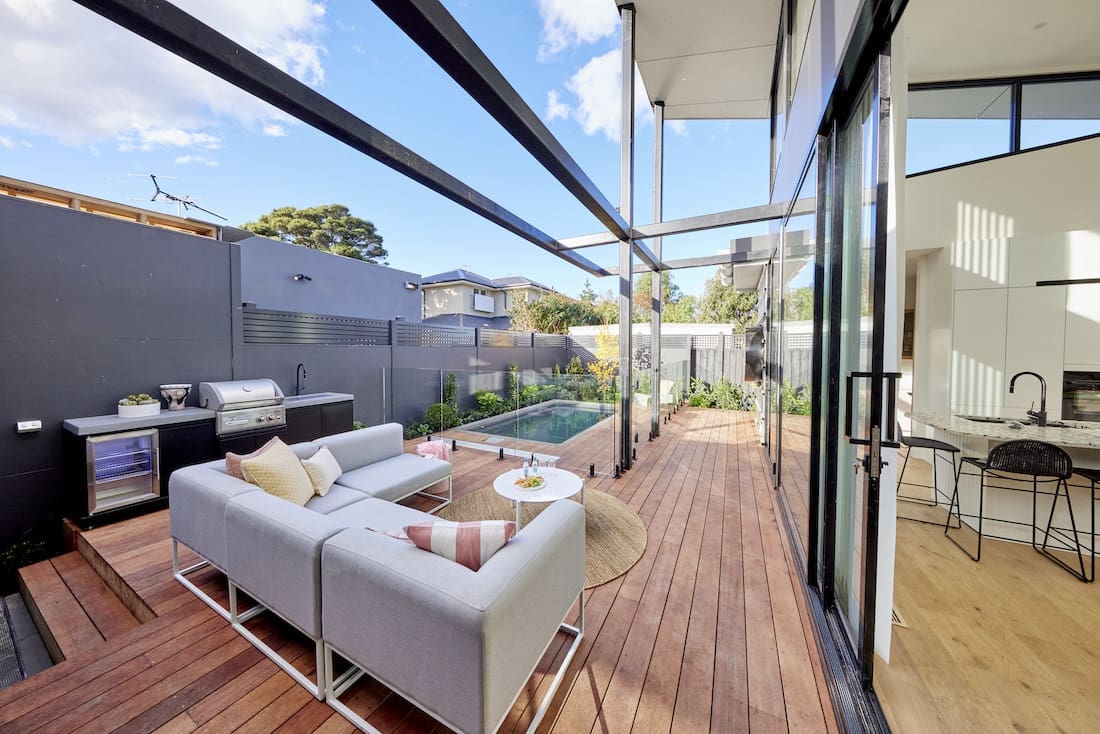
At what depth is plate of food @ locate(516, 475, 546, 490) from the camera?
2.86 meters

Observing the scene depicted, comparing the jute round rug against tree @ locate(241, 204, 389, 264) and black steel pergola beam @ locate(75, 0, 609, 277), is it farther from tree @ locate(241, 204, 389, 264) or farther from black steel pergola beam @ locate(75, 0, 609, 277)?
tree @ locate(241, 204, 389, 264)

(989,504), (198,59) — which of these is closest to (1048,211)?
(989,504)

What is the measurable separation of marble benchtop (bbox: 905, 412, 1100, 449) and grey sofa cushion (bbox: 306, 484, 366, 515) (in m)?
4.44

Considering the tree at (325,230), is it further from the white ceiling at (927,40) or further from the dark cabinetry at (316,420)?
the white ceiling at (927,40)

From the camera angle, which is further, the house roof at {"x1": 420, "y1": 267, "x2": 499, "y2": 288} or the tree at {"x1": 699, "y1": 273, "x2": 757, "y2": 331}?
the tree at {"x1": 699, "y1": 273, "x2": 757, "y2": 331}

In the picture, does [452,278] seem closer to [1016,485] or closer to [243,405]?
[243,405]

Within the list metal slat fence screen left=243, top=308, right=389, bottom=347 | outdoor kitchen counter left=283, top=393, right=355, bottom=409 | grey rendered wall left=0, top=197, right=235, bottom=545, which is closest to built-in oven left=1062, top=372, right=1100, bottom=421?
outdoor kitchen counter left=283, top=393, right=355, bottom=409

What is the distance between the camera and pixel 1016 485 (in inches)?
112

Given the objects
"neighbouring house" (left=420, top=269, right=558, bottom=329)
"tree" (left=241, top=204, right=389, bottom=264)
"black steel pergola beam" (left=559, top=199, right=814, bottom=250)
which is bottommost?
"black steel pergola beam" (left=559, top=199, right=814, bottom=250)

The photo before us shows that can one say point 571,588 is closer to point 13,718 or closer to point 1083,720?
point 1083,720

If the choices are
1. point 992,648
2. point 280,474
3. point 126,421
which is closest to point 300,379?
point 126,421

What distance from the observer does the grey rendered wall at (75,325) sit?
295 centimetres

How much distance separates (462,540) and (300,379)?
189 inches

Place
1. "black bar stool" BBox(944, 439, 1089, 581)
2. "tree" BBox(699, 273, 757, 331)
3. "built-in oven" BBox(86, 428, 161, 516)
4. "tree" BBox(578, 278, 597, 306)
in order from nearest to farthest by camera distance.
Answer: "black bar stool" BBox(944, 439, 1089, 581)
"built-in oven" BBox(86, 428, 161, 516)
"tree" BBox(699, 273, 757, 331)
"tree" BBox(578, 278, 597, 306)
